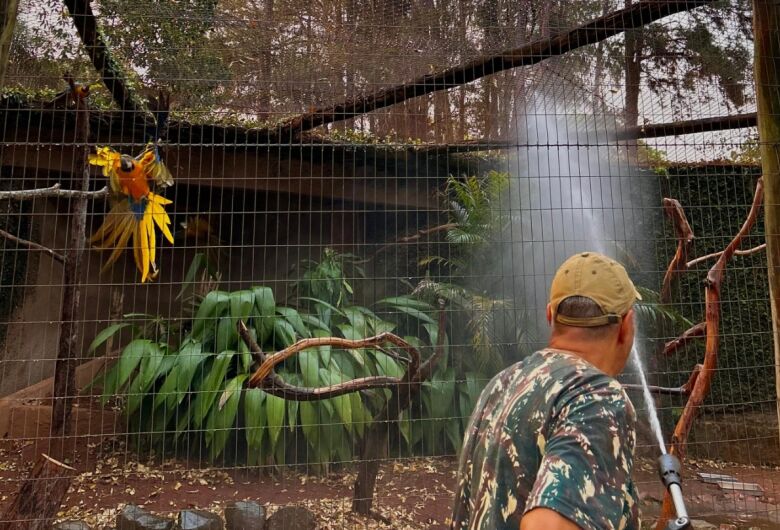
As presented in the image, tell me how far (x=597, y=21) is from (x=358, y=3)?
129cm

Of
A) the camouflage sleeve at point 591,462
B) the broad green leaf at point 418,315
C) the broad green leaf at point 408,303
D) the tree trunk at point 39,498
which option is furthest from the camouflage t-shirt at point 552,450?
the broad green leaf at point 408,303

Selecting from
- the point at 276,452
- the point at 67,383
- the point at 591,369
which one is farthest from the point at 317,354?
the point at 591,369

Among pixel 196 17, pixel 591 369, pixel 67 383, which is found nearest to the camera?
pixel 591 369

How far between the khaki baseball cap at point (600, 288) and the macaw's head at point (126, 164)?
2.98 m

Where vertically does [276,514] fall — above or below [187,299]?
below

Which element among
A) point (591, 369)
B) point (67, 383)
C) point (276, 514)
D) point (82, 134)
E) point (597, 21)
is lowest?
point (276, 514)

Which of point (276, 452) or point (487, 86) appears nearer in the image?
point (487, 86)

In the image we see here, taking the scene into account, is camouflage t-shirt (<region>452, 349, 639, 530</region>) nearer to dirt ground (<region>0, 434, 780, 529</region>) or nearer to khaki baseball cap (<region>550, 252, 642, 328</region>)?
khaki baseball cap (<region>550, 252, 642, 328</region>)

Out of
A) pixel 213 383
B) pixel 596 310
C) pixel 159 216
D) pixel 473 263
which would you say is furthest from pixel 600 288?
pixel 473 263

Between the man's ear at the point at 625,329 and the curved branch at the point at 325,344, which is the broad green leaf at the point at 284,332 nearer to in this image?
the curved branch at the point at 325,344

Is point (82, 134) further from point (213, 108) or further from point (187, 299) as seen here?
point (187, 299)

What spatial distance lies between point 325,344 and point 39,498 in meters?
1.51

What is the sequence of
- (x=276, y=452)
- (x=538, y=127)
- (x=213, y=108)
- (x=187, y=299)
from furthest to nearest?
(x=187, y=299) < (x=276, y=452) < (x=538, y=127) < (x=213, y=108)

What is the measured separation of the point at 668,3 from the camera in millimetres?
2766
